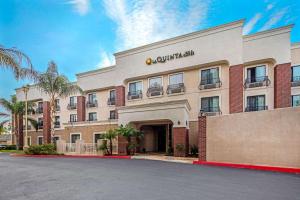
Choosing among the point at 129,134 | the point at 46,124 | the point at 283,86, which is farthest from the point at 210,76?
the point at 46,124

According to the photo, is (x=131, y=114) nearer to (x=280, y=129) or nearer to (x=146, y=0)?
(x=146, y=0)

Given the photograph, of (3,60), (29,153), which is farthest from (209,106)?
(29,153)

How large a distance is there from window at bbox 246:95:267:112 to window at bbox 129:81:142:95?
447 inches

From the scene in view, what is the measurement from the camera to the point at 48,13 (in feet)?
46.0

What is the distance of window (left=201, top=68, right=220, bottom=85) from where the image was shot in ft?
66.5

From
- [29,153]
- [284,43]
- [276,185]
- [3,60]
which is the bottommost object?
[29,153]

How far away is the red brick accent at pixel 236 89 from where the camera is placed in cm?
1900

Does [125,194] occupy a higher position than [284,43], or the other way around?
[284,43]

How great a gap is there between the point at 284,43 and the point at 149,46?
41.9ft

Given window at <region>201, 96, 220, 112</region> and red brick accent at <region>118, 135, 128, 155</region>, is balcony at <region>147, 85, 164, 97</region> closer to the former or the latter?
window at <region>201, 96, 220, 112</region>

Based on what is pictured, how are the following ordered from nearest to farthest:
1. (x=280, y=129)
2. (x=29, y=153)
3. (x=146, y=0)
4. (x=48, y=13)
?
1. (x=280, y=129)
2. (x=48, y=13)
3. (x=146, y=0)
4. (x=29, y=153)

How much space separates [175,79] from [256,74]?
7733 millimetres

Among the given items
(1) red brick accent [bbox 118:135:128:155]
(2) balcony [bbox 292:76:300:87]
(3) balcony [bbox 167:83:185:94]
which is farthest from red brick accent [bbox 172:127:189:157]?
(2) balcony [bbox 292:76:300:87]

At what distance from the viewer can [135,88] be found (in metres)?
24.6
